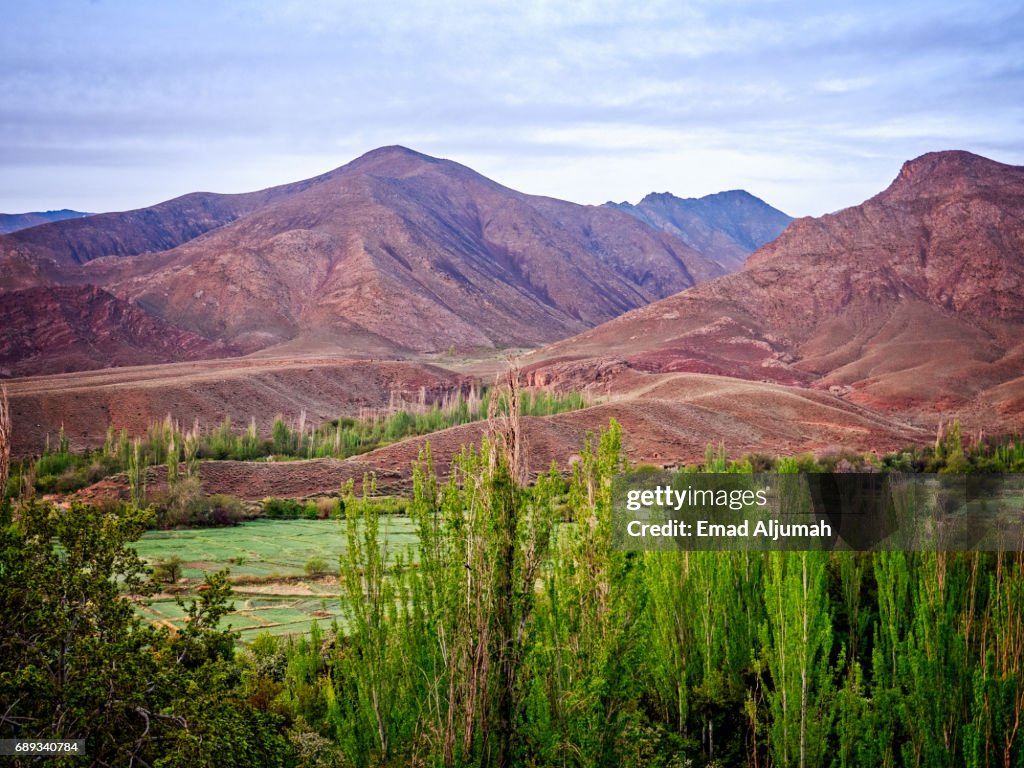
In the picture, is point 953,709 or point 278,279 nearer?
point 953,709

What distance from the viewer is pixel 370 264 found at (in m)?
97.2

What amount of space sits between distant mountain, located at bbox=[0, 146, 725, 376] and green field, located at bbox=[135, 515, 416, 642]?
51.3 metres

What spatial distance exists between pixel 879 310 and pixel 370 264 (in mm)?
53120

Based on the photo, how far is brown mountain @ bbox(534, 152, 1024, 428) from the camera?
188 feet

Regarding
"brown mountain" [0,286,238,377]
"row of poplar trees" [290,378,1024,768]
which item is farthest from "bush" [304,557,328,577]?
"brown mountain" [0,286,238,377]

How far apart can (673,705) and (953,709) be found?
9.95 feet

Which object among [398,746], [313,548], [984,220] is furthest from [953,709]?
[984,220]

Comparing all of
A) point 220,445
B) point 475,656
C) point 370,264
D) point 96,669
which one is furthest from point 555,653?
point 370,264

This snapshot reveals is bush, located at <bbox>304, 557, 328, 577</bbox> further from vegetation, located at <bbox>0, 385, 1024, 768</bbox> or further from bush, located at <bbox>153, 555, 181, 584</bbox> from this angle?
vegetation, located at <bbox>0, 385, 1024, 768</bbox>

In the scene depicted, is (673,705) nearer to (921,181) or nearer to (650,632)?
(650,632)

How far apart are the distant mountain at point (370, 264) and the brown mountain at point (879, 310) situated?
2450 centimetres

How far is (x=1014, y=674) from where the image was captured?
233 inches

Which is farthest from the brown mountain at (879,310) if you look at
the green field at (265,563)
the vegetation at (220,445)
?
the green field at (265,563)

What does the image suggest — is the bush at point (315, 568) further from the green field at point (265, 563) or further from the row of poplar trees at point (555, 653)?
the row of poplar trees at point (555, 653)
